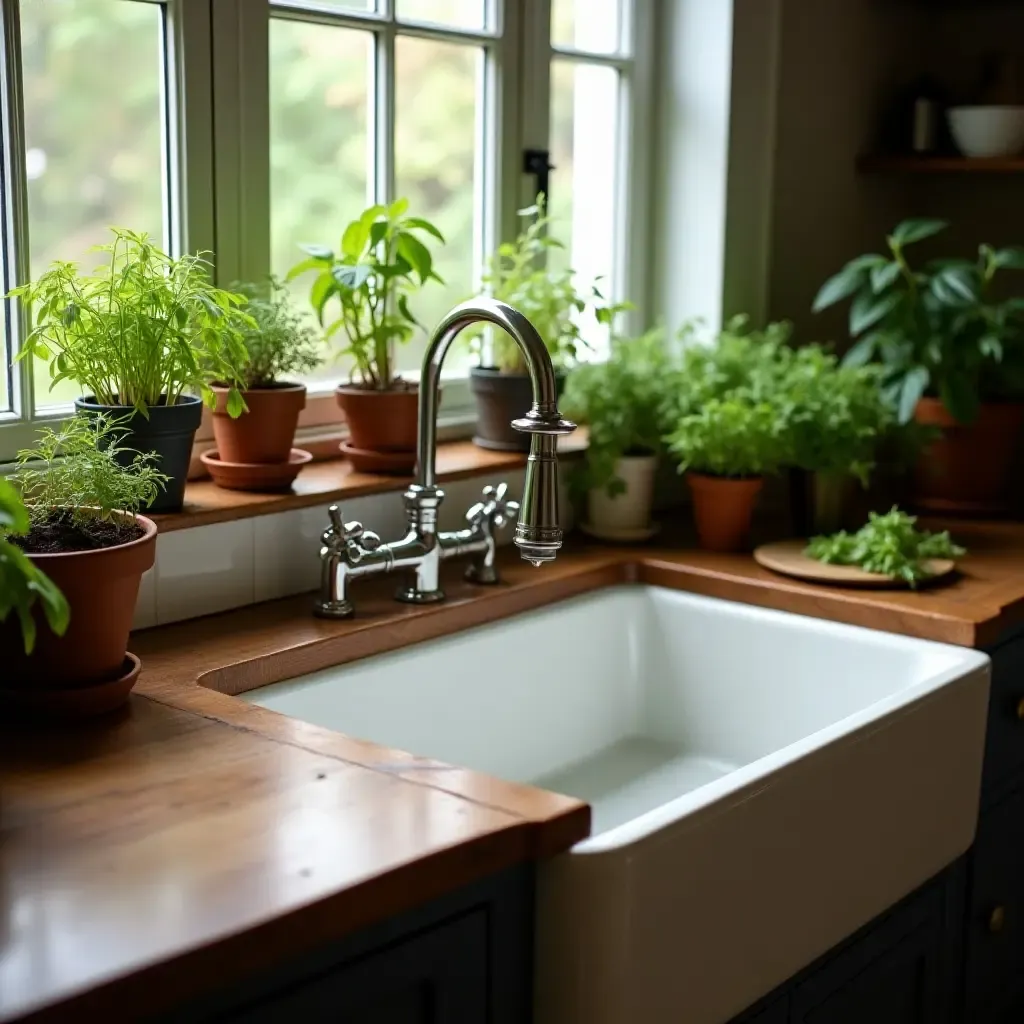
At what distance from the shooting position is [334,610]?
1851 mm

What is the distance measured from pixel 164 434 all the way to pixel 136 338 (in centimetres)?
11

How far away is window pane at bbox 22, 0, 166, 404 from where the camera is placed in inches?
71.6

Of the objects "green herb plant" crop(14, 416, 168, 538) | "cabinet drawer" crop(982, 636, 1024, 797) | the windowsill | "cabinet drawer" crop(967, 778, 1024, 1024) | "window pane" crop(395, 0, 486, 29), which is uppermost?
"window pane" crop(395, 0, 486, 29)

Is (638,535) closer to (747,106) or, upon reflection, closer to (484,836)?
(747,106)

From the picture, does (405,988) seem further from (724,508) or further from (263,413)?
(724,508)

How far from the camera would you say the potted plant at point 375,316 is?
2.05 m

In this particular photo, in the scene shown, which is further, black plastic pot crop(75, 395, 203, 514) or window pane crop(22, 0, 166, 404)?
window pane crop(22, 0, 166, 404)

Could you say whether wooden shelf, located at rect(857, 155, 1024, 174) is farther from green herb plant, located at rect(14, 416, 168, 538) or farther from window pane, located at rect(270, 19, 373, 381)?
green herb plant, located at rect(14, 416, 168, 538)

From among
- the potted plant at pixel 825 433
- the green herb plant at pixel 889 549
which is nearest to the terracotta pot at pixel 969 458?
the potted plant at pixel 825 433

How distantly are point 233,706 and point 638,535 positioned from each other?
38.1 inches

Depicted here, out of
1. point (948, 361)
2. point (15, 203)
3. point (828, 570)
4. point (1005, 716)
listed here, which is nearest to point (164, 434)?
point (15, 203)

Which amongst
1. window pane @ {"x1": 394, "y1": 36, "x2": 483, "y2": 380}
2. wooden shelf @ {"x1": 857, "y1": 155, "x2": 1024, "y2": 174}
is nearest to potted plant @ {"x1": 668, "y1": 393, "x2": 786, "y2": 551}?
window pane @ {"x1": 394, "y1": 36, "x2": 483, "y2": 380}

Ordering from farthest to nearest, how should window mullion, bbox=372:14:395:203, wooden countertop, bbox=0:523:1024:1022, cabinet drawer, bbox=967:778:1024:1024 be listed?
window mullion, bbox=372:14:395:203 → cabinet drawer, bbox=967:778:1024:1024 → wooden countertop, bbox=0:523:1024:1022

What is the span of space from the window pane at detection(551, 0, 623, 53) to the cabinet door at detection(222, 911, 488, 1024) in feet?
5.59
